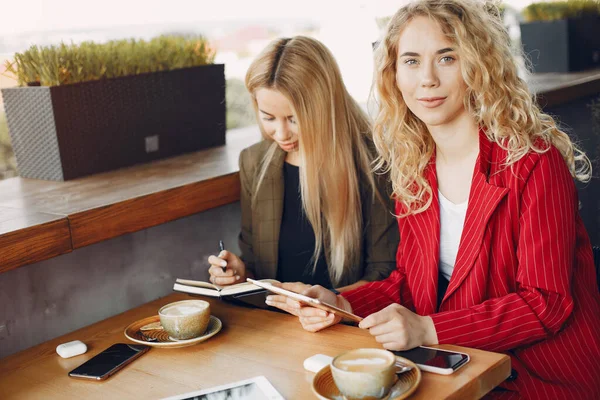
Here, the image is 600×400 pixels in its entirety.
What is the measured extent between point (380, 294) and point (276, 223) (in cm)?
43

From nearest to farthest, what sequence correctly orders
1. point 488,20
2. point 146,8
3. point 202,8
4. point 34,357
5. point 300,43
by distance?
point 34,357
point 488,20
point 300,43
point 146,8
point 202,8

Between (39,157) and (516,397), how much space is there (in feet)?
4.65

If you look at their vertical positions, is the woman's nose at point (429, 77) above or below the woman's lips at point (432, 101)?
above

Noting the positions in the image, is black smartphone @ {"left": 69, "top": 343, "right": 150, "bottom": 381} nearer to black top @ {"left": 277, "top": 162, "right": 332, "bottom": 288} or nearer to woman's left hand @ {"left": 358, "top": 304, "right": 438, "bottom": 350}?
woman's left hand @ {"left": 358, "top": 304, "right": 438, "bottom": 350}

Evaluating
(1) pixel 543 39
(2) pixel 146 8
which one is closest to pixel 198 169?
(2) pixel 146 8

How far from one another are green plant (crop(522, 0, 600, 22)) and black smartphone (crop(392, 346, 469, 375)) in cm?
263

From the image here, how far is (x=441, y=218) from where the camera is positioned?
170 centimetres

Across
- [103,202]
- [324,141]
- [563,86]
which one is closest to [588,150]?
[563,86]

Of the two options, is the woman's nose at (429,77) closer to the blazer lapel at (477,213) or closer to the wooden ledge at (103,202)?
the blazer lapel at (477,213)

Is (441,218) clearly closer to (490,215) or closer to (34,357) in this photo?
(490,215)

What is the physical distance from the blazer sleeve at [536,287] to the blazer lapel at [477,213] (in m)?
0.08

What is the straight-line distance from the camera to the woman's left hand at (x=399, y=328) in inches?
53.3

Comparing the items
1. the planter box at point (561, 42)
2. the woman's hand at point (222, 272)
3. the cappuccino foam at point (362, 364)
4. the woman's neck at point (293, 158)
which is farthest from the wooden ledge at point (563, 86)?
the cappuccino foam at point (362, 364)

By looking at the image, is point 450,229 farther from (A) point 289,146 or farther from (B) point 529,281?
(A) point 289,146
